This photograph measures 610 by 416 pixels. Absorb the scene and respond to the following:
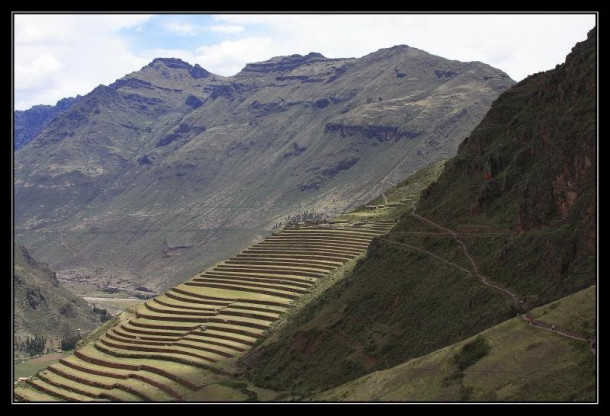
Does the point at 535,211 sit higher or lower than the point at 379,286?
higher

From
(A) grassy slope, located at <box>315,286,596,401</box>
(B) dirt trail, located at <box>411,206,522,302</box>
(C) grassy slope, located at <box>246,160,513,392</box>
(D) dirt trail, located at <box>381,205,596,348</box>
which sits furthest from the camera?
(C) grassy slope, located at <box>246,160,513,392</box>

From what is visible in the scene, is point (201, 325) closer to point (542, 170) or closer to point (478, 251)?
point (478, 251)

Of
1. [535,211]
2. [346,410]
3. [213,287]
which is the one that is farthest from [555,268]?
[213,287]

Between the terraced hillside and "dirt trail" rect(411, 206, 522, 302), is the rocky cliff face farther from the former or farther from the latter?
the terraced hillside

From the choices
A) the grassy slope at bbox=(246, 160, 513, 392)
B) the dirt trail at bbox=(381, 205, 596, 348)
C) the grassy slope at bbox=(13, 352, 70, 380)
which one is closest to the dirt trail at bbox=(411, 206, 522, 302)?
the dirt trail at bbox=(381, 205, 596, 348)

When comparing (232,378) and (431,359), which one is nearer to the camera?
(431,359)

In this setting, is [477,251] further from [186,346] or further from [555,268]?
[186,346]
